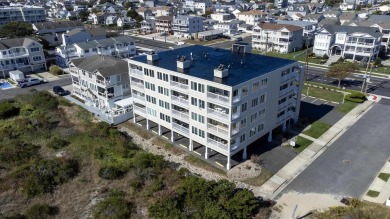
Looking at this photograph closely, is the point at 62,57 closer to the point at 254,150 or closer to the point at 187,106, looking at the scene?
the point at 187,106

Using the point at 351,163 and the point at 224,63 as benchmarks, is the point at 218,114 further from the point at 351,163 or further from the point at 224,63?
the point at 351,163

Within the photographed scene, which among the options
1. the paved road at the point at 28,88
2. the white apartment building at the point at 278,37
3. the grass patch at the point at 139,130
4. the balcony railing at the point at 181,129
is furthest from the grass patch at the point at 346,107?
the paved road at the point at 28,88

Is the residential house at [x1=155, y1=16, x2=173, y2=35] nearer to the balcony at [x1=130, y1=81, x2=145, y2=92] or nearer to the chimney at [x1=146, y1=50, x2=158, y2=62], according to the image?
the balcony at [x1=130, y1=81, x2=145, y2=92]

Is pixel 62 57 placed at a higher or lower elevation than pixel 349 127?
higher

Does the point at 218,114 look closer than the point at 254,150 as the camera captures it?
Yes

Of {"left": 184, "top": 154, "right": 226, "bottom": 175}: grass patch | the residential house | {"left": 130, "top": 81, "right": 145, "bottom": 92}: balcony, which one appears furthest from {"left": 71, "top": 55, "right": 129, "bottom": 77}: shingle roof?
the residential house

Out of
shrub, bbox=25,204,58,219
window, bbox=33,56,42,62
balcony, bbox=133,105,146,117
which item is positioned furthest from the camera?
window, bbox=33,56,42,62

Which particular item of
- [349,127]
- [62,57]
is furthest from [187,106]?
[62,57]
